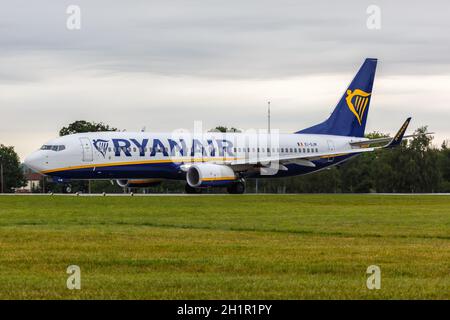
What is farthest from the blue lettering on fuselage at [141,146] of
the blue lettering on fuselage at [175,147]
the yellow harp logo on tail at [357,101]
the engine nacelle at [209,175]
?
the yellow harp logo on tail at [357,101]

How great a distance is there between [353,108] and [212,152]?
1556cm

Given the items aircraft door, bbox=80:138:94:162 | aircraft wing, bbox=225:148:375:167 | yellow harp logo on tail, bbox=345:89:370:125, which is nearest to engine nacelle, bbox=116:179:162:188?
aircraft wing, bbox=225:148:375:167

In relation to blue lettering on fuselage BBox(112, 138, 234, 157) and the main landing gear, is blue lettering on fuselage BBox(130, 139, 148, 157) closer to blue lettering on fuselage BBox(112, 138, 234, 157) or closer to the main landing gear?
blue lettering on fuselage BBox(112, 138, 234, 157)

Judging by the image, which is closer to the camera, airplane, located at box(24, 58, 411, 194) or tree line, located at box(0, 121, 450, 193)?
airplane, located at box(24, 58, 411, 194)

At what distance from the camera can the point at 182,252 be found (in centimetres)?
2266

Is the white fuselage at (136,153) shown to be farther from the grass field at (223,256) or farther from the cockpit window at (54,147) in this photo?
the grass field at (223,256)

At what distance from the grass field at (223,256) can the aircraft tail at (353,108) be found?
4462 centimetres

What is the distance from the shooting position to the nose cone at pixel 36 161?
65.4 meters

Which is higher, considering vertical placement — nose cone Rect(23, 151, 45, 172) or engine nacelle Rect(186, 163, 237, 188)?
nose cone Rect(23, 151, 45, 172)

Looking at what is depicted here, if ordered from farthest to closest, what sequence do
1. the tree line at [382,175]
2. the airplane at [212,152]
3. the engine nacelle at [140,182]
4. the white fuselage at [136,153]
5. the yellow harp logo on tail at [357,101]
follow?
1. the tree line at [382,175]
2. the yellow harp logo on tail at [357,101]
3. the engine nacelle at [140,182]
4. the airplane at [212,152]
5. the white fuselage at [136,153]

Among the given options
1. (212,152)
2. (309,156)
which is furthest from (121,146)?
(309,156)

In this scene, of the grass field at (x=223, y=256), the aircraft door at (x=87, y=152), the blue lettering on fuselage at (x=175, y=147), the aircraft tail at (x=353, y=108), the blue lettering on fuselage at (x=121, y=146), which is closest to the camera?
the grass field at (x=223, y=256)

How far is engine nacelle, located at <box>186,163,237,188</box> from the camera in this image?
66688mm
